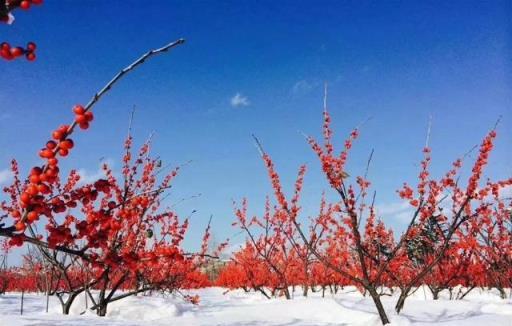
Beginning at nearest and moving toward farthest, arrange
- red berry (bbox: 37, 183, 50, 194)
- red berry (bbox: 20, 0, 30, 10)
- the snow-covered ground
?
red berry (bbox: 20, 0, 30, 10), red berry (bbox: 37, 183, 50, 194), the snow-covered ground

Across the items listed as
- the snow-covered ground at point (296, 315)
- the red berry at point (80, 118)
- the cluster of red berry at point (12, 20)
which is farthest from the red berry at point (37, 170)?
the snow-covered ground at point (296, 315)

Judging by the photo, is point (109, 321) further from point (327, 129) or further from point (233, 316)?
point (327, 129)

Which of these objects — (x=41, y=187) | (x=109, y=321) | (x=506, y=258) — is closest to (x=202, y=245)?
(x=109, y=321)

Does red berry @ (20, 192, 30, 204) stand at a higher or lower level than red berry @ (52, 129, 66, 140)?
lower

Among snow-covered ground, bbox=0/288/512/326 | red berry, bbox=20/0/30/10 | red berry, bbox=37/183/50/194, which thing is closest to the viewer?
red berry, bbox=20/0/30/10

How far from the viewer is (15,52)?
5.74 ft

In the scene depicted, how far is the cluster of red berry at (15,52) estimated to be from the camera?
5.73 feet

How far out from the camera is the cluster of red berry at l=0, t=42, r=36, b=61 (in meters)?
1.75

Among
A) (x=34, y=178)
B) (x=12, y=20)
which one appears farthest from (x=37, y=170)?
(x=12, y=20)

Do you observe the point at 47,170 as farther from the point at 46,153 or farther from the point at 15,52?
the point at 15,52

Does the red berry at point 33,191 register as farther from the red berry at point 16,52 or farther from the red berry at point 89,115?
the red berry at point 16,52

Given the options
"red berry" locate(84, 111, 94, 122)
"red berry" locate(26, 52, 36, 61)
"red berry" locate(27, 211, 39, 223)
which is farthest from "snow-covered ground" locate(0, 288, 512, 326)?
"red berry" locate(26, 52, 36, 61)

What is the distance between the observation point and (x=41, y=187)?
1.96 m

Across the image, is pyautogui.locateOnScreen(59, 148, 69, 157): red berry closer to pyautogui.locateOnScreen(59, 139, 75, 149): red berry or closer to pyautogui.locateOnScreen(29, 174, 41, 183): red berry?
pyautogui.locateOnScreen(59, 139, 75, 149): red berry
